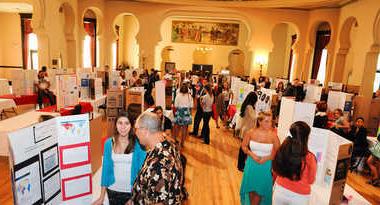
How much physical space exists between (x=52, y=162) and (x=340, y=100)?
8.72 metres

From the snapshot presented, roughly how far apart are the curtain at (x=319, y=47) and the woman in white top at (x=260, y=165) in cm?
1359

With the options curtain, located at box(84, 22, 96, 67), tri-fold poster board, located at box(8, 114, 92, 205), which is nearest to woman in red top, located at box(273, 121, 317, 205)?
tri-fold poster board, located at box(8, 114, 92, 205)

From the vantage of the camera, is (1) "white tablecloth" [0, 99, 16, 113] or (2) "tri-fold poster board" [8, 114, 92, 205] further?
(1) "white tablecloth" [0, 99, 16, 113]

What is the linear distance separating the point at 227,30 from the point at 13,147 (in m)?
23.0

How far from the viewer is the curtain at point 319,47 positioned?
50.5 ft

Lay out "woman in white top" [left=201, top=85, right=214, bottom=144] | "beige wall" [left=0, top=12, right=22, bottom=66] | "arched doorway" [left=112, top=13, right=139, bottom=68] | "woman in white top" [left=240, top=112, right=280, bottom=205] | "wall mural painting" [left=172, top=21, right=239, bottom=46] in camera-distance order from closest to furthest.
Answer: "woman in white top" [left=240, top=112, right=280, bottom=205] < "woman in white top" [left=201, top=85, right=214, bottom=144] < "beige wall" [left=0, top=12, right=22, bottom=66] < "arched doorway" [left=112, top=13, right=139, bottom=68] < "wall mural painting" [left=172, top=21, right=239, bottom=46]

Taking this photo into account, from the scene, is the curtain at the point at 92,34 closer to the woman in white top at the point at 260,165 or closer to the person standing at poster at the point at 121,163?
the woman in white top at the point at 260,165

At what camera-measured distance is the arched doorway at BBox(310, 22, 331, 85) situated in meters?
15.4

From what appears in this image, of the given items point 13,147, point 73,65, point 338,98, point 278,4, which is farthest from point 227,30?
point 13,147

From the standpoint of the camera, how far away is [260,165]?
3.77m

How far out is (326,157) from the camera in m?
3.21

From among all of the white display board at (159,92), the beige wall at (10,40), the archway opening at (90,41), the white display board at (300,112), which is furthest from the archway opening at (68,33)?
the white display board at (300,112)

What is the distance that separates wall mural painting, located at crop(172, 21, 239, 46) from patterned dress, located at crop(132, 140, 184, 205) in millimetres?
22455

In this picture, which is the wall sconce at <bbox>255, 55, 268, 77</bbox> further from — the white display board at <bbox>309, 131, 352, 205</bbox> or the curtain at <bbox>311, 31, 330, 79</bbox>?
the white display board at <bbox>309, 131, 352, 205</bbox>
